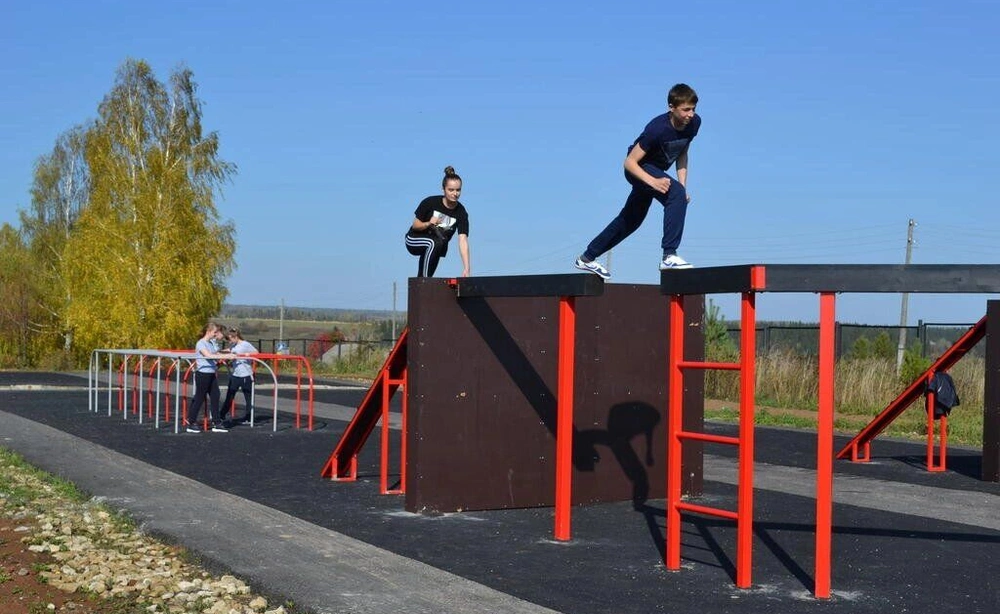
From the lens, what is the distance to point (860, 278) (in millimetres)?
7184

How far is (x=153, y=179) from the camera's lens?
135 ft

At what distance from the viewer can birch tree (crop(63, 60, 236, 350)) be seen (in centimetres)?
4072

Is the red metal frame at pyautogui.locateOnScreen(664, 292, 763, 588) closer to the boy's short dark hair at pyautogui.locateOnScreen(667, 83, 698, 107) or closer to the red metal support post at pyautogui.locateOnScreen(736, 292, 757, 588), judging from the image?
the red metal support post at pyautogui.locateOnScreen(736, 292, 757, 588)

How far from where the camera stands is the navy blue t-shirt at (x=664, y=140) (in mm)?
7719

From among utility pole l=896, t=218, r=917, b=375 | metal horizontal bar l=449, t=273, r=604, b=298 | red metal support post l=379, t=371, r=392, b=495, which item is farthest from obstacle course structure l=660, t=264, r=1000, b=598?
utility pole l=896, t=218, r=917, b=375

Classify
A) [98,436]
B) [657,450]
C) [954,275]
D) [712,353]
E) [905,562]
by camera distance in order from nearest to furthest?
[954,275] < [905,562] < [657,450] < [98,436] < [712,353]

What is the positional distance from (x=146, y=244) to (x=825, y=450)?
Result: 3668cm

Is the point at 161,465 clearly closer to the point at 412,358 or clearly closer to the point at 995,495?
the point at 412,358

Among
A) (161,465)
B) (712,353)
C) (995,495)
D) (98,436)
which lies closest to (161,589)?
(161,465)

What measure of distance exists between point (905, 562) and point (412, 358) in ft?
13.3

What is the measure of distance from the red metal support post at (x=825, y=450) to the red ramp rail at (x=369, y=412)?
4101 millimetres

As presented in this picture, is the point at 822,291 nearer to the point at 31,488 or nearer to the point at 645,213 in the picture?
the point at 645,213

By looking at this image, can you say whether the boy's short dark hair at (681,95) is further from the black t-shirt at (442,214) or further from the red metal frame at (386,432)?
the red metal frame at (386,432)

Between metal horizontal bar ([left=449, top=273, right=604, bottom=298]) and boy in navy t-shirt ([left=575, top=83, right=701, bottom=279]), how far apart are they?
2.47 ft
